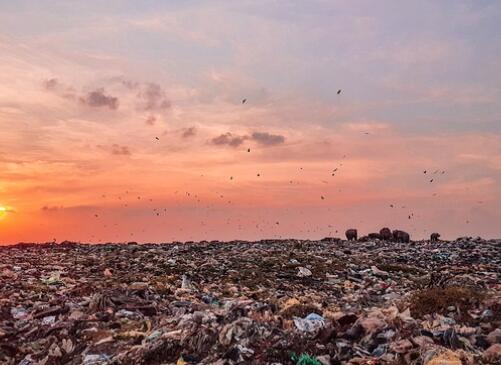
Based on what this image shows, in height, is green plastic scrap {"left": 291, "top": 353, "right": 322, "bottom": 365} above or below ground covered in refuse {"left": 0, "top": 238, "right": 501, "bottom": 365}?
below

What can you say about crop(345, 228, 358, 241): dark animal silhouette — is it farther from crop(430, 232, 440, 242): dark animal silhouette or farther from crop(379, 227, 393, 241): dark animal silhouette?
crop(430, 232, 440, 242): dark animal silhouette

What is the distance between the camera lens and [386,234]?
29047mm

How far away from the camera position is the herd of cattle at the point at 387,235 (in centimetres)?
2852

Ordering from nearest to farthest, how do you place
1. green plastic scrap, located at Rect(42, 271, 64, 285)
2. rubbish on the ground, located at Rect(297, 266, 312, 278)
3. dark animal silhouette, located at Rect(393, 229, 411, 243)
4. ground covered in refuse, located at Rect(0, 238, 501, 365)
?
ground covered in refuse, located at Rect(0, 238, 501, 365)
green plastic scrap, located at Rect(42, 271, 64, 285)
rubbish on the ground, located at Rect(297, 266, 312, 278)
dark animal silhouette, located at Rect(393, 229, 411, 243)

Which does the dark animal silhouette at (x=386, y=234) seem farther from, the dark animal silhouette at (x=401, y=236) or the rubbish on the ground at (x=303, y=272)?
the rubbish on the ground at (x=303, y=272)

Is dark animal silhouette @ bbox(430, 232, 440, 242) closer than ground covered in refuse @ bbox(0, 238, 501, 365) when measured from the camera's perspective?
No

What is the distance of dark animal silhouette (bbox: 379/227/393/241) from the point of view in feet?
94.7

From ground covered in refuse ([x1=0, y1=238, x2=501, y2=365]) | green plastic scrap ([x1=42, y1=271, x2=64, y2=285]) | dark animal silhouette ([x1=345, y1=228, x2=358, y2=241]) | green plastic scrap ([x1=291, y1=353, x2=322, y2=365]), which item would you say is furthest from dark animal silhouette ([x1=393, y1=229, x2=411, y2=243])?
green plastic scrap ([x1=291, y1=353, x2=322, y2=365])

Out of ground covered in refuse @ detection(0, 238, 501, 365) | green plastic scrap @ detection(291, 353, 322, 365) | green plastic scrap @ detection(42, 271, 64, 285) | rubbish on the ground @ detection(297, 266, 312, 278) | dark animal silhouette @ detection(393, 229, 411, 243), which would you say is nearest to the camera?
green plastic scrap @ detection(291, 353, 322, 365)

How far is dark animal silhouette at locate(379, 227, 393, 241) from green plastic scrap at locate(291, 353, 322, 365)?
22424 millimetres

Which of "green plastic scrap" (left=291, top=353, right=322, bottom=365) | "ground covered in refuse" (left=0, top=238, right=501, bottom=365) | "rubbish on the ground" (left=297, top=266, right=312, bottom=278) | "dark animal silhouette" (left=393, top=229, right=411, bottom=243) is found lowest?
"green plastic scrap" (left=291, top=353, right=322, bottom=365)

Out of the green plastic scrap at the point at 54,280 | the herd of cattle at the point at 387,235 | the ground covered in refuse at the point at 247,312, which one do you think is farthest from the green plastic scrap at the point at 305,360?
the herd of cattle at the point at 387,235

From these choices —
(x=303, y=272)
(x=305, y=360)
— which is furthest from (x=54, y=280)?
→ (x=305, y=360)

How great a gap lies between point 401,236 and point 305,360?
74.3ft
